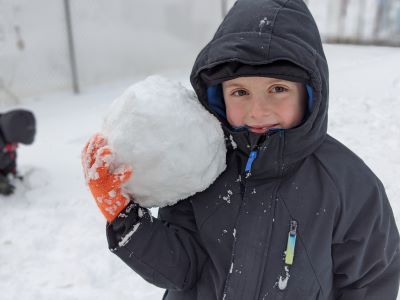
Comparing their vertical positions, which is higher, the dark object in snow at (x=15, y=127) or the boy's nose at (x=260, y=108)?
the boy's nose at (x=260, y=108)

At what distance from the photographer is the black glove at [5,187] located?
4.00 m

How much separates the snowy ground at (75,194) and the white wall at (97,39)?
46 cm

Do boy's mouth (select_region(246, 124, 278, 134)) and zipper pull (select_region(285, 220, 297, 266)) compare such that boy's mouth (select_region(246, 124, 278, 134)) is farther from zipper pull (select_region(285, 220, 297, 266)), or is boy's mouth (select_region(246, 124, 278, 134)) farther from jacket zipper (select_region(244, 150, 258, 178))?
zipper pull (select_region(285, 220, 297, 266))

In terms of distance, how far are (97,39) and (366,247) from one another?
627 centimetres

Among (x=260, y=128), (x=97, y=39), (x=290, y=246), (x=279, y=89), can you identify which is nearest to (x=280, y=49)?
(x=279, y=89)

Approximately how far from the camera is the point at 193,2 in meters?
7.93

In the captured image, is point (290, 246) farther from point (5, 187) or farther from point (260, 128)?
point (5, 187)

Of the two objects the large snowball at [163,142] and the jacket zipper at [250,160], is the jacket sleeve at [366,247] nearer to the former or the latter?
the jacket zipper at [250,160]

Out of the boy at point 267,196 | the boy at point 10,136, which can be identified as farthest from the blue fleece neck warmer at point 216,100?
the boy at point 10,136

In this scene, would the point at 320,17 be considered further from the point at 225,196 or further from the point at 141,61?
the point at 225,196

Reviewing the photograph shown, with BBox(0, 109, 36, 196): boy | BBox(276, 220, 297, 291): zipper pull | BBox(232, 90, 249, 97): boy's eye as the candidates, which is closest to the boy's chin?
BBox(232, 90, 249, 97): boy's eye

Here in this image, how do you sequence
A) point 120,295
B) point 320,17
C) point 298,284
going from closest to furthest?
point 298,284, point 120,295, point 320,17

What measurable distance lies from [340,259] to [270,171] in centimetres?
34

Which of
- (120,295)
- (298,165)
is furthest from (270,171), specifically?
(120,295)
